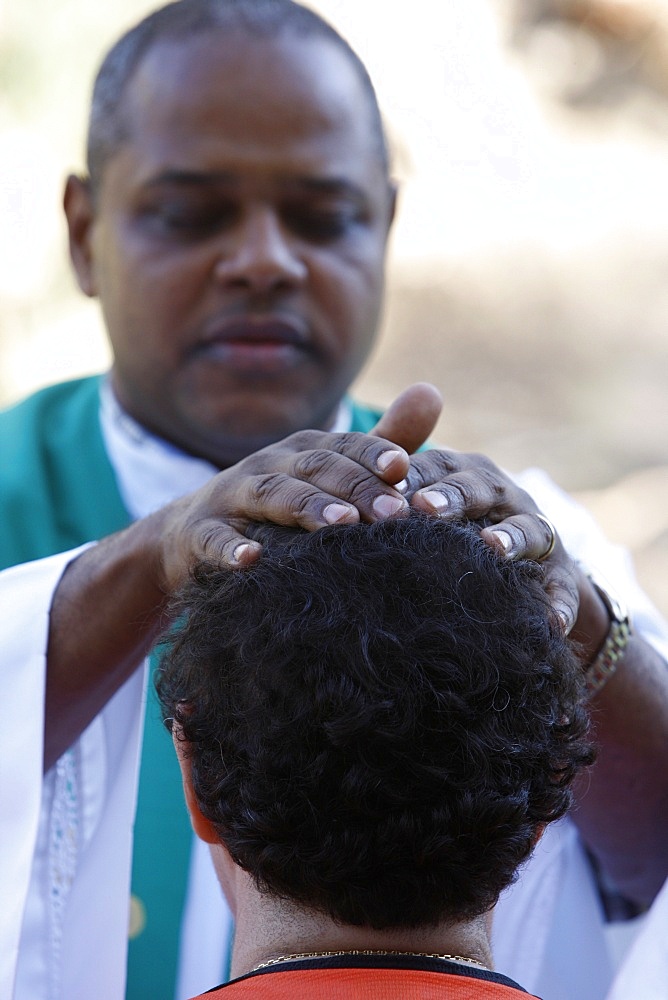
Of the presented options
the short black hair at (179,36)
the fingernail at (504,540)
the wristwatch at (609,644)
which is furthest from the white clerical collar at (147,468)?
the fingernail at (504,540)

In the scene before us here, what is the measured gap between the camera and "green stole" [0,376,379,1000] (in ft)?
8.16

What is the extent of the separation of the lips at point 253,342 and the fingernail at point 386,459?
54.8 inches

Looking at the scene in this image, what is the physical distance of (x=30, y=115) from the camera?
8.33 metres

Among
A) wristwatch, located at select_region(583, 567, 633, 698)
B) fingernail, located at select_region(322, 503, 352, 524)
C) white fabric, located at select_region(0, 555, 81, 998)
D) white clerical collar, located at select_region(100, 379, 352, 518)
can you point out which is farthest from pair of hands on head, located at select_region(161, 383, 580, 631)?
white clerical collar, located at select_region(100, 379, 352, 518)

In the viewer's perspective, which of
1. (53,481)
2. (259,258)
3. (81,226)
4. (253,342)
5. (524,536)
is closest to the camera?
(524,536)

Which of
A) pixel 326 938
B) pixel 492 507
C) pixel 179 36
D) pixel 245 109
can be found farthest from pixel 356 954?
pixel 179 36

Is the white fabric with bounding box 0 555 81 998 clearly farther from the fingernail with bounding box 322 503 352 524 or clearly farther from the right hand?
the fingernail with bounding box 322 503 352 524

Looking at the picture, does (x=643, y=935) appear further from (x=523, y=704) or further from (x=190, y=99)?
(x=190, y=99)

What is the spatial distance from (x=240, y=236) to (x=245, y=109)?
273 mm

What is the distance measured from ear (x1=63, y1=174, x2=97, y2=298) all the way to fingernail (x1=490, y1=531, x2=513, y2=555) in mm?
1913

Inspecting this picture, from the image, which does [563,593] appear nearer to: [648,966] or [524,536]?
[524,536]

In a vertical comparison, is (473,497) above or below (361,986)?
above

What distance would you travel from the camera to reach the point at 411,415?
1.73m

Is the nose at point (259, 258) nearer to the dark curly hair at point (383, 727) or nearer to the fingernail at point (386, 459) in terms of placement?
the fingernail at point (386, 459)
